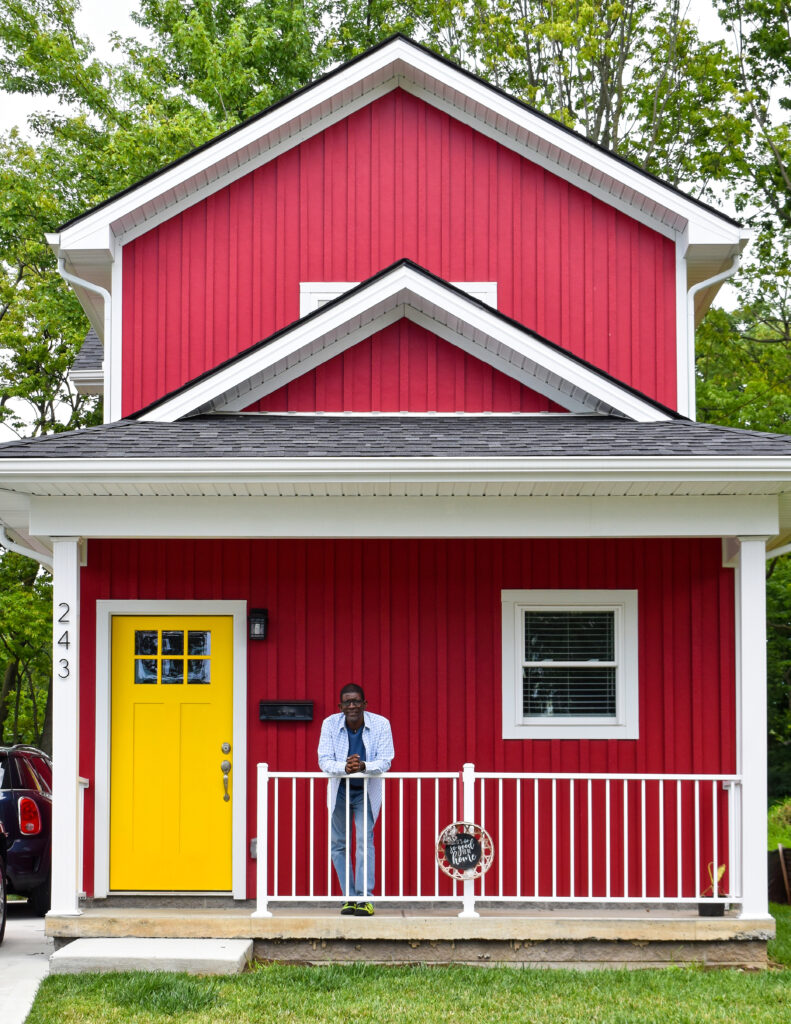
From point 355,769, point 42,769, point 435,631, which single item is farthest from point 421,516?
point 42,769

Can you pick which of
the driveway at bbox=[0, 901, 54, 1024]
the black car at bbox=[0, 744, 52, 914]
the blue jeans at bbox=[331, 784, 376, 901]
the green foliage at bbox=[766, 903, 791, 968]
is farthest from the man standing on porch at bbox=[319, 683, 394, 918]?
the black car at bbox=[0, 744, 52, 914]

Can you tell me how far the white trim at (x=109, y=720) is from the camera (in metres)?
9.49

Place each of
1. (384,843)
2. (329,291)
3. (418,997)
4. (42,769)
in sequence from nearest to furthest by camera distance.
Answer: (418,997)
(384,843)
(329,291)
(42,769)

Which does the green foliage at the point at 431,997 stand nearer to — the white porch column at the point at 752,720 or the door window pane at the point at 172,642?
the white porch column at the point at 752,720

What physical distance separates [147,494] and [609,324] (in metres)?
4.77

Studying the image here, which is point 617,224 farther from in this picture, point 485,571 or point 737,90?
point 737,90

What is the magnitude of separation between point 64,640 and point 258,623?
168cm

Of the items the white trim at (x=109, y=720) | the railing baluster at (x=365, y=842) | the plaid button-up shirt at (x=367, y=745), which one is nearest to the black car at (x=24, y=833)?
the white trim at (x=109, y=720)

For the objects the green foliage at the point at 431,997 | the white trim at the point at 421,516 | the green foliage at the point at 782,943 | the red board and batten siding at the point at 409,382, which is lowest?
the green foliage at the point at 782,943

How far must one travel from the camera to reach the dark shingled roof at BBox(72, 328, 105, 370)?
1410 cm

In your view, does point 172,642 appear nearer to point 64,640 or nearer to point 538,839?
point 64,640

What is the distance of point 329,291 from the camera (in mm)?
11297

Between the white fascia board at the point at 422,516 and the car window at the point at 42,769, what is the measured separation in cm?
490

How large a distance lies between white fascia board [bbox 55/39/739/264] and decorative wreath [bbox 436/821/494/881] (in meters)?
5.64
